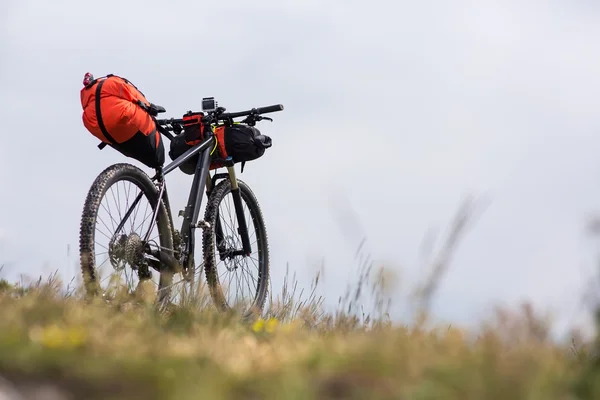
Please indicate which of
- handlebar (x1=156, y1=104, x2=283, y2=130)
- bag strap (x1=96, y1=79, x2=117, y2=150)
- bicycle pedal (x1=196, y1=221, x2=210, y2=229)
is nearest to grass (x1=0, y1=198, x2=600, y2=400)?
bag strap (x1=96, y1=79, x2=117, y2=150)

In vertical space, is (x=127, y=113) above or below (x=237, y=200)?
above

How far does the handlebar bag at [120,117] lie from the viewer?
564cm

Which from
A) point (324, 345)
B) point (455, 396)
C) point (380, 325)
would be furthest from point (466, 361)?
point (380, 325)

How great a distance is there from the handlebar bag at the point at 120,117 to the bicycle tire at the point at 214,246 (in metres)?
0.87

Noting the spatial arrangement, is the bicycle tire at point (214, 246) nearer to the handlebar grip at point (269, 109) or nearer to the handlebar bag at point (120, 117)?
the handlebar grip at point (269, 109)

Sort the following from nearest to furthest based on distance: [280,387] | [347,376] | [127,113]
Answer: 1. [280,387]
2. [347,376]
3. [127,113]

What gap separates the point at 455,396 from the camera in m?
2.38

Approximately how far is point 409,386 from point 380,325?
2.21 m

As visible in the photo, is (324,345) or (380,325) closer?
(324,345)

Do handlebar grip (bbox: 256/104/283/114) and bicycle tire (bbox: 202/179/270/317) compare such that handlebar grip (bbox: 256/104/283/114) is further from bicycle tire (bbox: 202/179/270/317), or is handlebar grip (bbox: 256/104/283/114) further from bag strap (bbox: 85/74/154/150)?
bag strap (bbox: 85/74/154/150)

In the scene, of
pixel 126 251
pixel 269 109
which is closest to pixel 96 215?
pixel 126 251

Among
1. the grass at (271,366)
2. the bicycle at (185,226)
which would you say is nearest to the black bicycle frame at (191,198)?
the bicycle at (185,226)

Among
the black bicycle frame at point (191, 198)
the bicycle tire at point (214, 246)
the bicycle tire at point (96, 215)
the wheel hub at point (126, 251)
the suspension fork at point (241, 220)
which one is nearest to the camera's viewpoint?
the bicycle tire at point (96, 215)

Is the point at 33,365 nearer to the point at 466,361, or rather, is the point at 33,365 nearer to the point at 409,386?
the point at 409,386
